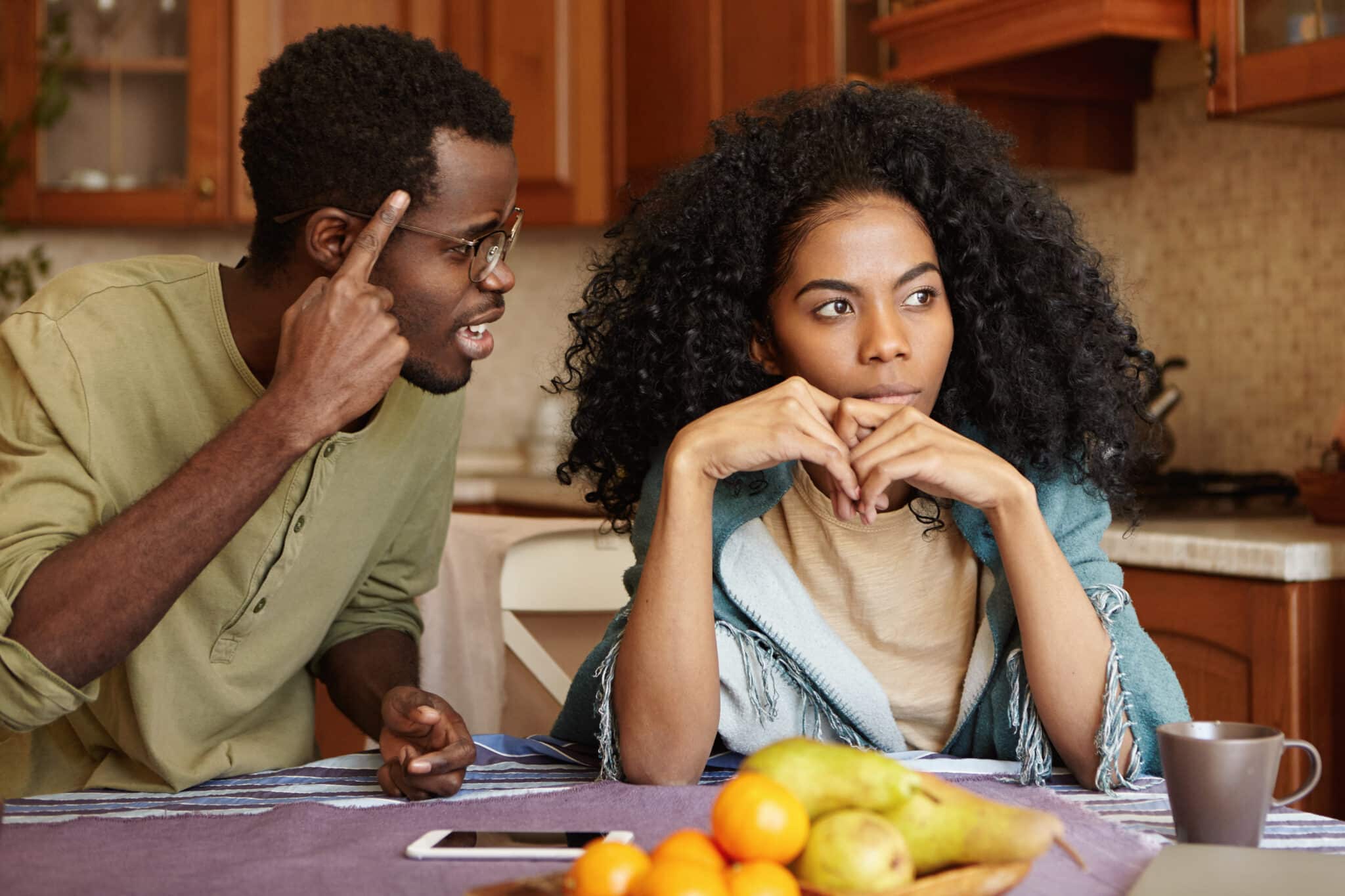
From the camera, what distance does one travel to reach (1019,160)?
2.71 metres

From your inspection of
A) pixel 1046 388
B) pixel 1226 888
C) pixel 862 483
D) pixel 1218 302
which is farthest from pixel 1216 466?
pixel 1226 888

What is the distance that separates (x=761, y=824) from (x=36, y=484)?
0.79 metres

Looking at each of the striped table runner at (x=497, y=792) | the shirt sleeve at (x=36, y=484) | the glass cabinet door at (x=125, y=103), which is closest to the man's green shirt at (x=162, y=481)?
the shirt sleeve at (x=36, y=484)

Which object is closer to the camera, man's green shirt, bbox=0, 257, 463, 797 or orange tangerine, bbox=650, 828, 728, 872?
orange tangerine, bbox=650, 828, 728, 872

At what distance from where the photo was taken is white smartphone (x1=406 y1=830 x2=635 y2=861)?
0.82 metres

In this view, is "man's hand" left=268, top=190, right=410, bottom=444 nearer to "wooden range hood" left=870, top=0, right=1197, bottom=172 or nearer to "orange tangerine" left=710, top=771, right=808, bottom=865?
"orange tangerine" left=710, top=771, right=808, bottom=865

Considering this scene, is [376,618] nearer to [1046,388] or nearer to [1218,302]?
[1046,388]

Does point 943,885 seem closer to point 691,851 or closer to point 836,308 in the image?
point 691,851

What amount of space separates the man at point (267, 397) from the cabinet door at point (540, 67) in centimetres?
213

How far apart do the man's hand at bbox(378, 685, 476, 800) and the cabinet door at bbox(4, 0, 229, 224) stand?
266 cm

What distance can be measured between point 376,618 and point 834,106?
733 millimetres

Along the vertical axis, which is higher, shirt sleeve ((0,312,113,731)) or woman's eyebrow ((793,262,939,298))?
woman's eyebrow ((793,262,939,298))

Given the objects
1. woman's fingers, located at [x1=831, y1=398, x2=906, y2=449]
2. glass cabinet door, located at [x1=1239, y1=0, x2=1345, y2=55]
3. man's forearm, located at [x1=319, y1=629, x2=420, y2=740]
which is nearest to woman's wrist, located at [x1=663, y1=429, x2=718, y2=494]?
woman's fingers, located at [x1=831, y1=398, x2=906, y2=449]

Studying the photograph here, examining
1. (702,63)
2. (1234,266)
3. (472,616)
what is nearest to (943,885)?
(472,616)
